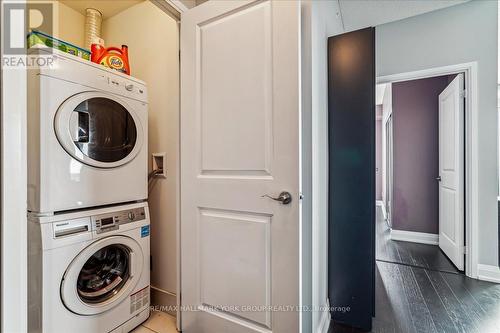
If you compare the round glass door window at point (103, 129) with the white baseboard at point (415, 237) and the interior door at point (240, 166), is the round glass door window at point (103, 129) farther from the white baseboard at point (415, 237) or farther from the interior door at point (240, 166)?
the white baseboard at point (415, 237)

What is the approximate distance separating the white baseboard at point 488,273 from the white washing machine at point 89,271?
10.0 feet

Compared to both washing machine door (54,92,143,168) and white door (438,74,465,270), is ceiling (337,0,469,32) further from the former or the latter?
washing machine door (54,92,143,168)

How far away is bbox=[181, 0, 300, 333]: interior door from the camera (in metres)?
1.14

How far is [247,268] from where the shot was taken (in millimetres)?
1258

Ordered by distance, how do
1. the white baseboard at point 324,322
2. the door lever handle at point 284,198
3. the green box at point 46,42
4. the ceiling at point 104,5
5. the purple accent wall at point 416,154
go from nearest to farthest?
1. the door lever handle at point 284,198
2. the green box at point 46,42
3. the white baseboard at point 324,322
4. the ceiling at point 104,5
5. the purple accent wall at point 416,154

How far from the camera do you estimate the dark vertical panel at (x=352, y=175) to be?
1.50 meters

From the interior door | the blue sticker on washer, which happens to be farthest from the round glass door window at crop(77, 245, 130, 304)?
the interior door

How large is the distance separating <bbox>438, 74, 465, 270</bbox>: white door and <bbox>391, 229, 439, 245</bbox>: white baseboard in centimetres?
25

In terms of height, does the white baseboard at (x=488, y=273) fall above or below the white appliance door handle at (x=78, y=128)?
below

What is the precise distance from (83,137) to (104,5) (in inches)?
57.9

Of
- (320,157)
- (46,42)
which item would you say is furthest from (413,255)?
(46,42)

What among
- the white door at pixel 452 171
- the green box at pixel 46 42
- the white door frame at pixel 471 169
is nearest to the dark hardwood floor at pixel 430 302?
the white door frame at pixel 471 169

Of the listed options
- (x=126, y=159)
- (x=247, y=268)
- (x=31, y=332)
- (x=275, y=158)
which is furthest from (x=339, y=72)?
(x=31, y=332)

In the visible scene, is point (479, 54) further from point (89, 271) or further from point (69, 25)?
point (69, 25)
